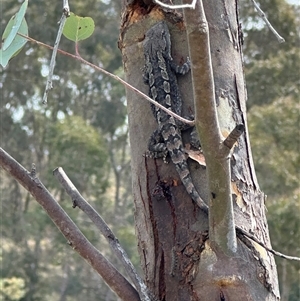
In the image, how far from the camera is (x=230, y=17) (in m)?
1.61

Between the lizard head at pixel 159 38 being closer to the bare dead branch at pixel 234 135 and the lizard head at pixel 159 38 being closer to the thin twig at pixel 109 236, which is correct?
the thin twig at pixel 109 236

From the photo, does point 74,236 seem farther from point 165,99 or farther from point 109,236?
point 165,99

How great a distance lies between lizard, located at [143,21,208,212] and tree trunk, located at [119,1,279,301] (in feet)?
0.06

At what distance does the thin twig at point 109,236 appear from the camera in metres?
1.28

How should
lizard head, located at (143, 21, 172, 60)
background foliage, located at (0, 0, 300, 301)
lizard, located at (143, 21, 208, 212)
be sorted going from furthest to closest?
background foliage, located at (0, 0, 300, 301) < lizard head, located at (143, 21, 172, 60) < lizard, located at (143, 21, 208, 212)

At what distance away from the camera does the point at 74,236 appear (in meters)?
1.37

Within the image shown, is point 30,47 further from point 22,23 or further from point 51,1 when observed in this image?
point 22,23

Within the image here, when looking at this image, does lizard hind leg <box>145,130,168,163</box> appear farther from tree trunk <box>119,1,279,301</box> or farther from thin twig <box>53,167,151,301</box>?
thin twig <box>53,167,151,301</box>

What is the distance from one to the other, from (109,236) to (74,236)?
84mm

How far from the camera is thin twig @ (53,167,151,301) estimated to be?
1.28 metres

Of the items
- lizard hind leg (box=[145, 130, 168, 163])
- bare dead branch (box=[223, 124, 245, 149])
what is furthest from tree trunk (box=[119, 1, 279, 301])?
bare dead branch (box=[223, 124, 245, 149])

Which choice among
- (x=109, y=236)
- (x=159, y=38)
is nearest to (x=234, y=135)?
(x=109, y=236)

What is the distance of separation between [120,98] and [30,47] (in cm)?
264

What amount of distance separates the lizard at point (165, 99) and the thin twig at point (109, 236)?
Answer: 0.21 m
